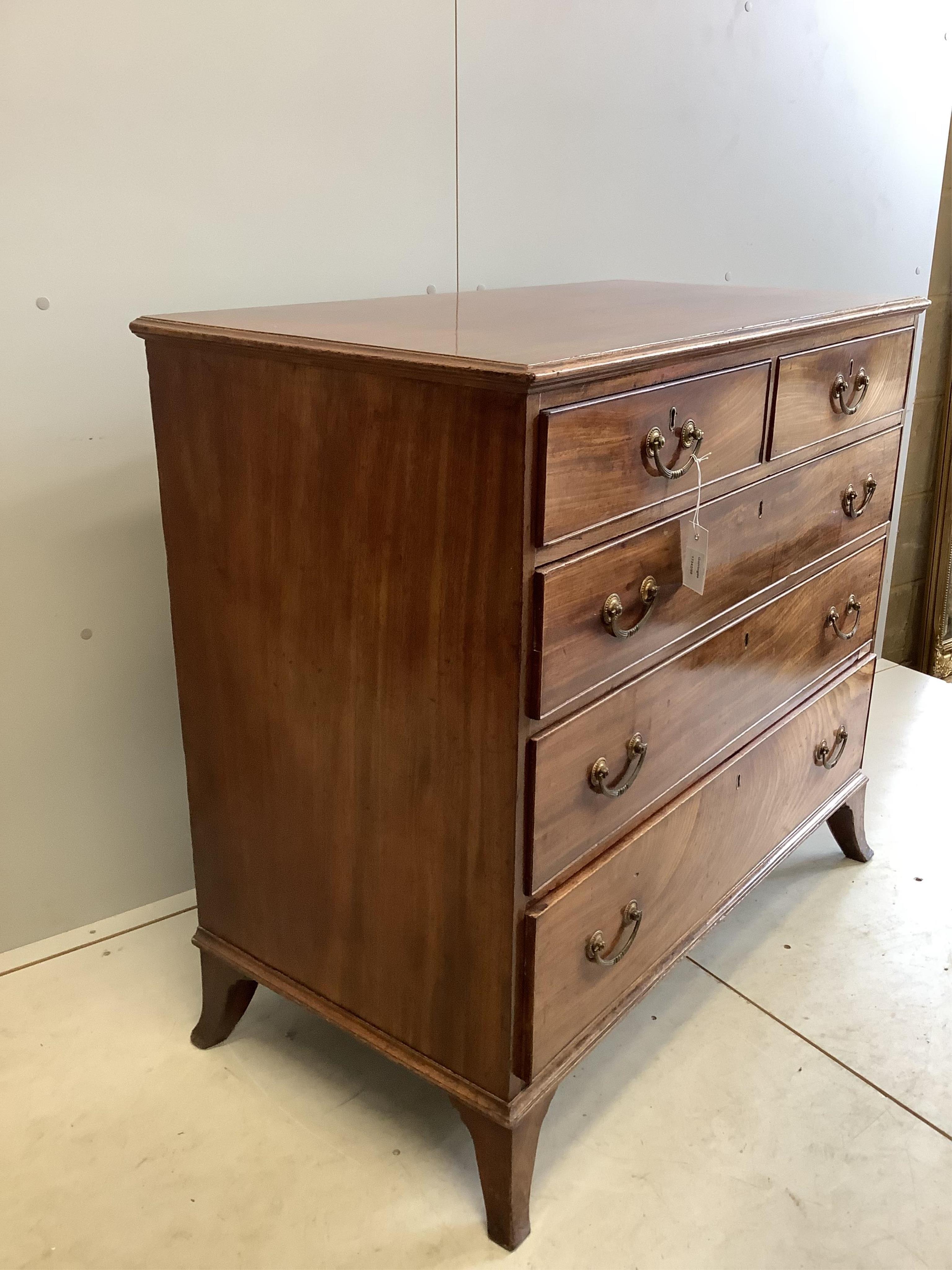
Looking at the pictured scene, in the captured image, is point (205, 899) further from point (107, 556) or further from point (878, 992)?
point (878, 992)

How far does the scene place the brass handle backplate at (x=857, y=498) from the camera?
159 cm

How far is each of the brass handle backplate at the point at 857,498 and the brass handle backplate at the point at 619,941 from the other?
0.66m

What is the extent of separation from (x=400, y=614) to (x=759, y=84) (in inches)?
62.5

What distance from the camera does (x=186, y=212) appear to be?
1514 millimetres

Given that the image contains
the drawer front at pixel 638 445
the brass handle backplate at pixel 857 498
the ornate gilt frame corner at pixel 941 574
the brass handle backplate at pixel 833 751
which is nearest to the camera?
the drawer front at pixel 638 445

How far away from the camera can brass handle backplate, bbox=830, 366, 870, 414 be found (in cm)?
147

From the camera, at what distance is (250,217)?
1.57m

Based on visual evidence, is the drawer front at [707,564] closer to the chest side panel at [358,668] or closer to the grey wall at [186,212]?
the chest side panel at [358,668]

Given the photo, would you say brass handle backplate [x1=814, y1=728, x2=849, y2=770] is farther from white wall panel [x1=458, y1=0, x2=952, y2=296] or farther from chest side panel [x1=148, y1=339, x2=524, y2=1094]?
white wall panel [x1=458, y1=0, x2=952, y2=296]

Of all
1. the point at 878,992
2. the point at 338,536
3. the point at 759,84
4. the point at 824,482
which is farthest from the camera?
the point at 759,84

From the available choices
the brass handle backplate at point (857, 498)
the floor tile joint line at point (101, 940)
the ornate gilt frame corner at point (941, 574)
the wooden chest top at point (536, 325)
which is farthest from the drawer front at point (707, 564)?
the ornate gilt frame corner at point (941, 574)

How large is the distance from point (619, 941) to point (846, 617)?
68cm

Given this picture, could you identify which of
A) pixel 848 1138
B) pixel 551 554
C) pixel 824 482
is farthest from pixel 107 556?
pixel 848 1138

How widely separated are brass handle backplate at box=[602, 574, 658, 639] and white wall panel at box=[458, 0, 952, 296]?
33.7 inches
